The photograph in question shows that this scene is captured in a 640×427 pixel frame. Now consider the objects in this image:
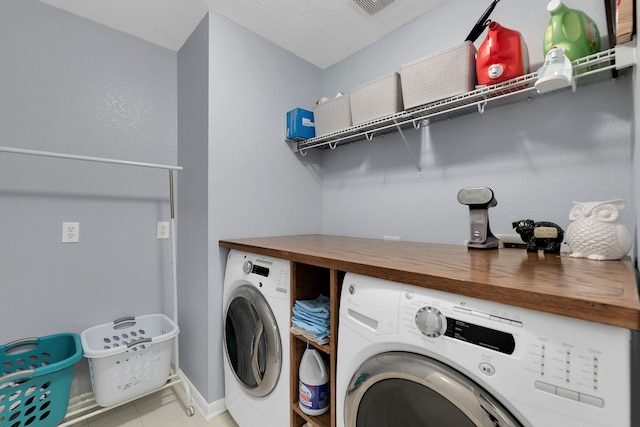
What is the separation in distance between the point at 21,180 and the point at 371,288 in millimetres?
2078

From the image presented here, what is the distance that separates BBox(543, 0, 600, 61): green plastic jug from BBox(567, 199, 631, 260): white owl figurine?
56 centimetres

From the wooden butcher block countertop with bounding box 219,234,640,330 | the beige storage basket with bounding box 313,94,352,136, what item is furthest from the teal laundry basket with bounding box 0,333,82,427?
the beige storage basket with bounding box 313,94,352,136

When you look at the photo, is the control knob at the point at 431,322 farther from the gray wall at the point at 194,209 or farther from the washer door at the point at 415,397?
the gray wall at the point at 194,209

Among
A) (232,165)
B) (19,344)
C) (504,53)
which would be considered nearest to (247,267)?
(232,165)

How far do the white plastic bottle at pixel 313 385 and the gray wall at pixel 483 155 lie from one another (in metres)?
0.94

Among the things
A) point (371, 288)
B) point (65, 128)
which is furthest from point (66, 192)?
point (371, 288)

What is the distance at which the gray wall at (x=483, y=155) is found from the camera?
1.13 m

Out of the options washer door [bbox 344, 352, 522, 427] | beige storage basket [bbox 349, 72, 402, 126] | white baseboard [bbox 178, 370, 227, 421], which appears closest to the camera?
washer door [bbox 344, 352, 522, 427]

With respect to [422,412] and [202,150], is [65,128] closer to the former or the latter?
[202,150]

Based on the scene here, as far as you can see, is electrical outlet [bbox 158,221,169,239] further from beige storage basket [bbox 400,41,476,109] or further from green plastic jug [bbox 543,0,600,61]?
green plastic jug [bbox 543,0,600,61]

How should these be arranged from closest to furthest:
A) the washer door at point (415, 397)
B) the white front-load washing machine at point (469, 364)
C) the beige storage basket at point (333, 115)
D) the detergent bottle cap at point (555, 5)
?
the white front-load washing machine at point (469, 364)
the washer door at point (415, 397)
the detergent bottle cap at point (555, 5)
the beige storage basket at point (333, 115)

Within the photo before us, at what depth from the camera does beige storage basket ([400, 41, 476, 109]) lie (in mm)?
1252

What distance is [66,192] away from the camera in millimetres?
1716

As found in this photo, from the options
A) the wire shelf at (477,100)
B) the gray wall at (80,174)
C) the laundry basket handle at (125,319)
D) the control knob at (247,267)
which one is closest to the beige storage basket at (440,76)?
the wire shelf at (477,100)
